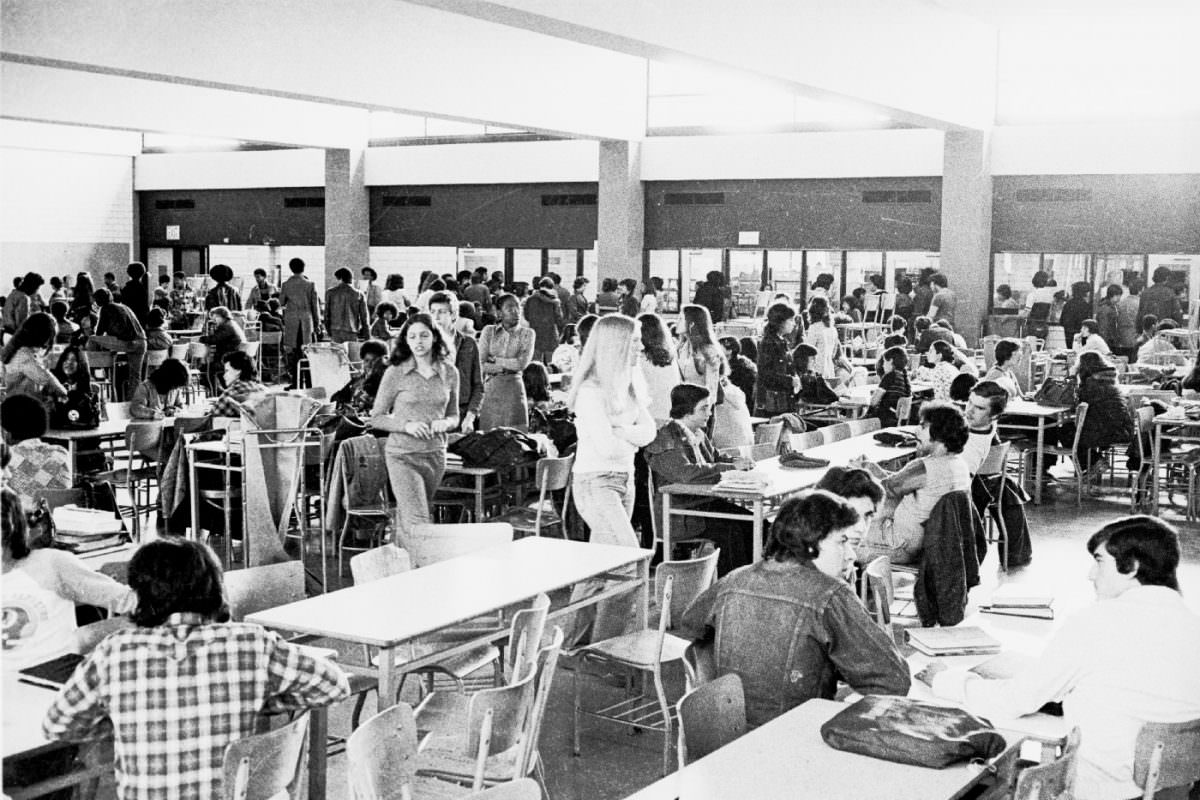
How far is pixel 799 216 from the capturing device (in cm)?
1803

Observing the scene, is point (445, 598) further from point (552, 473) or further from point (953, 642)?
point (552, 473)

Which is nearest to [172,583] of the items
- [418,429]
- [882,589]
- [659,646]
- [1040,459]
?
[659,646]

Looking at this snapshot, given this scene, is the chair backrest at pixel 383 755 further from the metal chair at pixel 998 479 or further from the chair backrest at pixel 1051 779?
the metal chair at pixel 998 479

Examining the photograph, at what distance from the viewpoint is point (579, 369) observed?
21.2ft

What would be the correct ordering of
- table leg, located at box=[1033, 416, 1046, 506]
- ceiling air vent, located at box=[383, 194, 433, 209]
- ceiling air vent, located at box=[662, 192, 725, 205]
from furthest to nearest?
ceiling air vent, located at box=[383, 194, 433, 209] → ceiling air vent, located at box=[662, 192, 725, 205] → table leg, located at box=[1033, 416, 1046, 506]

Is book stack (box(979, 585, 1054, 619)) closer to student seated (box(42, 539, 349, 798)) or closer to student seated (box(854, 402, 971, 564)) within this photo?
student seated (box(854, 402, 971, 564))

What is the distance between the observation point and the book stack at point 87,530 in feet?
17.7

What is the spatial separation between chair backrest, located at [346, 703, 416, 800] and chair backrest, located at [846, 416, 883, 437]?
6.16 meters

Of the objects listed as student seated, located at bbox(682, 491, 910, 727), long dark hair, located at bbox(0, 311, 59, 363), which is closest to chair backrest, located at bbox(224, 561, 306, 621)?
student seated, located at bbox(682, 491, 910, 727)

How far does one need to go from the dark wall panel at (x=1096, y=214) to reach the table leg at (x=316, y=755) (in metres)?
13.9

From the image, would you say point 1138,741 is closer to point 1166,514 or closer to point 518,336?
point 518,336

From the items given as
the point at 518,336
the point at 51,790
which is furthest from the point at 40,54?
the point at 51,790

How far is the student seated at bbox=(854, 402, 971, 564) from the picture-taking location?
654cm

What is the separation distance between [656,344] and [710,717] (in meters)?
4.52
